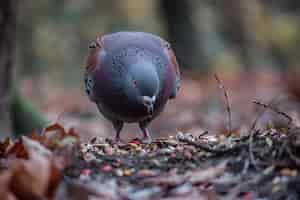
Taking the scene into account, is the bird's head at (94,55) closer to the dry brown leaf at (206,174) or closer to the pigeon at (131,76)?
the pigeon at (131,76)

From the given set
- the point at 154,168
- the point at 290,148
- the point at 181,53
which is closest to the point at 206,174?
the point at 154,168

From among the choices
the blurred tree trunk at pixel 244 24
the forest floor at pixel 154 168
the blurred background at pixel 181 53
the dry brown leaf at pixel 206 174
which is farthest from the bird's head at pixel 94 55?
the blurred tree trunk at pixel 244 24

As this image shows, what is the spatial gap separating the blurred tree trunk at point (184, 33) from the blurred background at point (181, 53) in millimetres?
25

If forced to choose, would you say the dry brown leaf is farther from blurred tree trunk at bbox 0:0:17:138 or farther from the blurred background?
the blurred background

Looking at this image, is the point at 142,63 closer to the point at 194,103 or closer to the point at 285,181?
the point at 285,181

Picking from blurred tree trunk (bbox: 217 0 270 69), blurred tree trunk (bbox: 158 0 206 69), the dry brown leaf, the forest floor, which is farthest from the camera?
blurred tree trunk (bbox: 217 0 270 69)

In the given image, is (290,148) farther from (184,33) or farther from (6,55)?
(184,33)

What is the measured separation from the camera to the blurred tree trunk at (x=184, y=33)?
17516mm

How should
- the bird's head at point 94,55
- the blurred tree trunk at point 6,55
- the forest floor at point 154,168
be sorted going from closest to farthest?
the forest floor at point 154,168 < the bird's head at point 94,55 < the blurred tree trunk at point 6,55

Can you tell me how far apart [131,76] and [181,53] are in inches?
479

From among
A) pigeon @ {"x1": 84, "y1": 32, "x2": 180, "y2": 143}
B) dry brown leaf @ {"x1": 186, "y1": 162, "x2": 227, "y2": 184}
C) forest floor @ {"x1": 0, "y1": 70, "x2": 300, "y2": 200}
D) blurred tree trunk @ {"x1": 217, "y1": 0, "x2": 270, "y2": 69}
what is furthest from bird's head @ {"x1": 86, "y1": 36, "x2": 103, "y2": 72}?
blurred tree trunk @ {"x1": 217, "y1": 0, "x2": 270, "y2": 69}

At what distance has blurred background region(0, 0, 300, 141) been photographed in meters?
12.4

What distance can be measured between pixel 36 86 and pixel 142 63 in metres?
10.6

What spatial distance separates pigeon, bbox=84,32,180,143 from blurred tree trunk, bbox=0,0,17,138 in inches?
79.1
